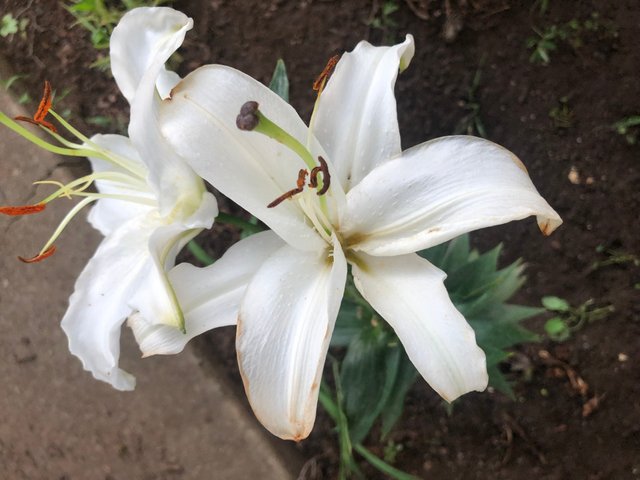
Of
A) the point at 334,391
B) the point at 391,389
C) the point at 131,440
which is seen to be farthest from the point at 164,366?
the point at 391,389

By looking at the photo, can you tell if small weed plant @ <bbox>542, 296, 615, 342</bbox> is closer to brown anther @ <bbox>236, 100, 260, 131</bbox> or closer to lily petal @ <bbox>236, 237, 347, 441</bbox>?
lily petal @ <bbox>236, 237, 347, 441</bbox>

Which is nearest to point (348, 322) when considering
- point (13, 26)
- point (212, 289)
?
point (212, 289)

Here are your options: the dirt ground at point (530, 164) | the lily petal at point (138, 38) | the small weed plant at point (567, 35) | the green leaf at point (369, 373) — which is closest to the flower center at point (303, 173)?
the lily petal at point (138, 38)

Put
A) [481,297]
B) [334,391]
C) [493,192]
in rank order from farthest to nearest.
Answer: [334,391]
[481,297]
[493,192]

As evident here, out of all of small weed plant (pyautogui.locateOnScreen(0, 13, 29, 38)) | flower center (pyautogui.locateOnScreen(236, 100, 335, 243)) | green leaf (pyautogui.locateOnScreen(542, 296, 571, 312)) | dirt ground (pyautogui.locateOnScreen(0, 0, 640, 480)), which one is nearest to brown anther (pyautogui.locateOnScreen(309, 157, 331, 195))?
flower center (pyautogui.locateOnScreen(236, 100, 335, 243))

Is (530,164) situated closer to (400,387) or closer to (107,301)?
(400,387)

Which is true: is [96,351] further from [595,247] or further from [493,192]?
[595,247]

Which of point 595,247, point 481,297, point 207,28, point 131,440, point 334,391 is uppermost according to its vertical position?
point 207,28

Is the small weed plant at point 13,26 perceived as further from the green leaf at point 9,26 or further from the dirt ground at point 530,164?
the dirt ground at point 530,164
